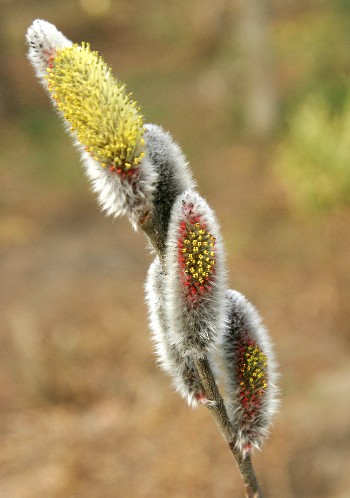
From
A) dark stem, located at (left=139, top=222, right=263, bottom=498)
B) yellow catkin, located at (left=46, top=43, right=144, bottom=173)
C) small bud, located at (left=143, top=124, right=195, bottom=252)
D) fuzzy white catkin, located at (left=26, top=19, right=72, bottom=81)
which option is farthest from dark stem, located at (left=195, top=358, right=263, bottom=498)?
fuzzy white catkin, located at (left=26, top=19, right=72, bottom=81)

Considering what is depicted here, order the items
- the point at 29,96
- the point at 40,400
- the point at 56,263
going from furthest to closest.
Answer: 1. the point at 29,96
2. the point at 56,263
3. the point at 40,400

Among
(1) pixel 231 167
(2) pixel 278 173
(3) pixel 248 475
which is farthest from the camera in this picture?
(1) pixel 231 167

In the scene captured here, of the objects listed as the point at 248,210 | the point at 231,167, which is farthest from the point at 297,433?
the point at 231,167

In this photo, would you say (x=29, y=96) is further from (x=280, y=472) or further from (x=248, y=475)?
(x=248, y=475)

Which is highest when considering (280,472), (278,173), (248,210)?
(278,173)

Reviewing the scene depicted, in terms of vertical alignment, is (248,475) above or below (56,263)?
below

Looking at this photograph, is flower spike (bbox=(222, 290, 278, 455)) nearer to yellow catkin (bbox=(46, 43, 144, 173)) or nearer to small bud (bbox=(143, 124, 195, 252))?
small bud (bbox=(143, 124, 195, 252))

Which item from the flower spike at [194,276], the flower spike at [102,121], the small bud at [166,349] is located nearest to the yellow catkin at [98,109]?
the flower spike at [102,121]

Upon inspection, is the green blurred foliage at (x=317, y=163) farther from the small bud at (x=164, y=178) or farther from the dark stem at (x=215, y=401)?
the small bud at (x=164, y=178)
